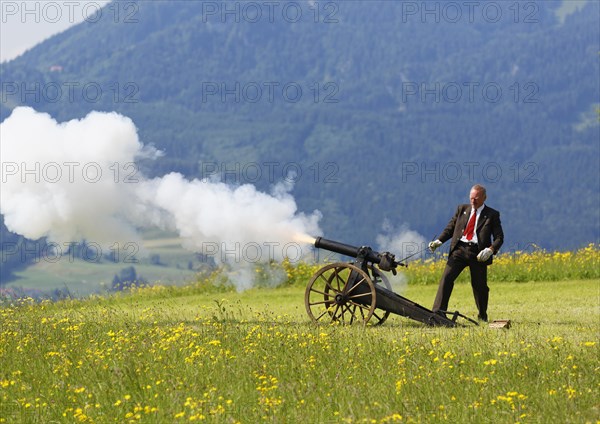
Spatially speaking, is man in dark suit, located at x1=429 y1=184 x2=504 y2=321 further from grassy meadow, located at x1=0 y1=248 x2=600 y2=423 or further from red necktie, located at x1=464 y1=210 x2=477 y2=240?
grassy meadow, located at x1=0 y1=248 x2=600 y2=423

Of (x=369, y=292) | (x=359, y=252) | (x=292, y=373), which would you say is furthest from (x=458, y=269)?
(x=292, y=373)

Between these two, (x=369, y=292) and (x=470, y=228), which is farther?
(x=470, y=228)

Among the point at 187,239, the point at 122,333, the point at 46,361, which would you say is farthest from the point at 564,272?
the point at 46,361

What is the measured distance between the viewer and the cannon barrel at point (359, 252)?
16438 millimetres

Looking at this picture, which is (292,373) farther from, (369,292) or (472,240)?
(472,240)

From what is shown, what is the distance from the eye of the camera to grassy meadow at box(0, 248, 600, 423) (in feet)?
33.0

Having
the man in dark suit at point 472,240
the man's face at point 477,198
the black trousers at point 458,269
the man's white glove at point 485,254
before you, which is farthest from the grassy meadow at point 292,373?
the man's face at point 477,198

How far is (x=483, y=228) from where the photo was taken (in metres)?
17.1

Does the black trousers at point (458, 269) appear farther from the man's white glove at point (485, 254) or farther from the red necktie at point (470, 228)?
the man's white glove at point (485, 254)

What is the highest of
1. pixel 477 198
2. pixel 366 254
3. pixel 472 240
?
pixel 477 198

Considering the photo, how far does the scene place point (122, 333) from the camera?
1452 centimetres

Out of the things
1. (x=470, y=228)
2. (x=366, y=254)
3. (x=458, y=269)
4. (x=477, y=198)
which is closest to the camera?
(x=366, y=254)

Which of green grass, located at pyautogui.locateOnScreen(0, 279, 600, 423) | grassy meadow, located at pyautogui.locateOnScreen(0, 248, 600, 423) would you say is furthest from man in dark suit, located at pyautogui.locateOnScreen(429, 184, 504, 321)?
green grass, located at pyautogui.locateOnScreen(0, 279, 600, 423)

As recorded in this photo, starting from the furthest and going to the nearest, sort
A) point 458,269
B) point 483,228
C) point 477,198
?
1. point 458,269
2. point 483,228
3. point 477,198
